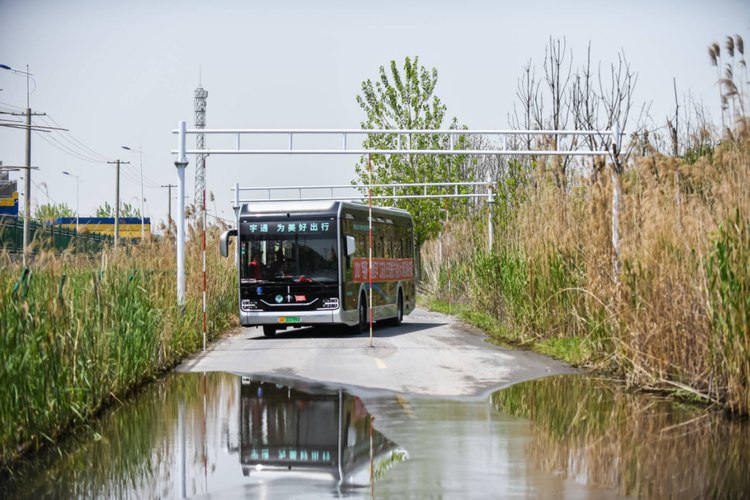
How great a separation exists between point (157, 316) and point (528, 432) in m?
6.80

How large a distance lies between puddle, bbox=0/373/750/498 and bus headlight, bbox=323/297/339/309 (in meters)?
10.3

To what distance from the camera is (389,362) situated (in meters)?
15.6

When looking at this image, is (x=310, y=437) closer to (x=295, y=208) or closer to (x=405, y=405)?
(x=405, y=405)

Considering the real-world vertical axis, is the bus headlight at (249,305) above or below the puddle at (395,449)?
above

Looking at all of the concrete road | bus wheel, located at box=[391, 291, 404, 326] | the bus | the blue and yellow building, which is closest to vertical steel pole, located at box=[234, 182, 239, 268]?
the bus

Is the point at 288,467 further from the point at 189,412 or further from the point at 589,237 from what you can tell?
the point at 589,237

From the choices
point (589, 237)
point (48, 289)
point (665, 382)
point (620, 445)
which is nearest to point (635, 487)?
point (620, 445)

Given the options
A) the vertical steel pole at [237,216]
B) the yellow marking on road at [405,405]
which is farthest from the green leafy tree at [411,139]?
the yellow marking on road at [405,405]

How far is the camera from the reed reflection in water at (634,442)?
7.03 meters

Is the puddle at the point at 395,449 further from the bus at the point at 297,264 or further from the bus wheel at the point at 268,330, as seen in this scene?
the bus wheel at the point at 268,330

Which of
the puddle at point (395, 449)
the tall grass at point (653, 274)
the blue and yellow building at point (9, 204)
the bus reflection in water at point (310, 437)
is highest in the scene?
the blue and yellow building at point (9, 204)

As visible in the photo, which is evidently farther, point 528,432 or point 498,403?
point 498,403

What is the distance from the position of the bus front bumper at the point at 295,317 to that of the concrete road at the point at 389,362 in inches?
14.9

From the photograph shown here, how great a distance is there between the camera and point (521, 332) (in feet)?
62.3
